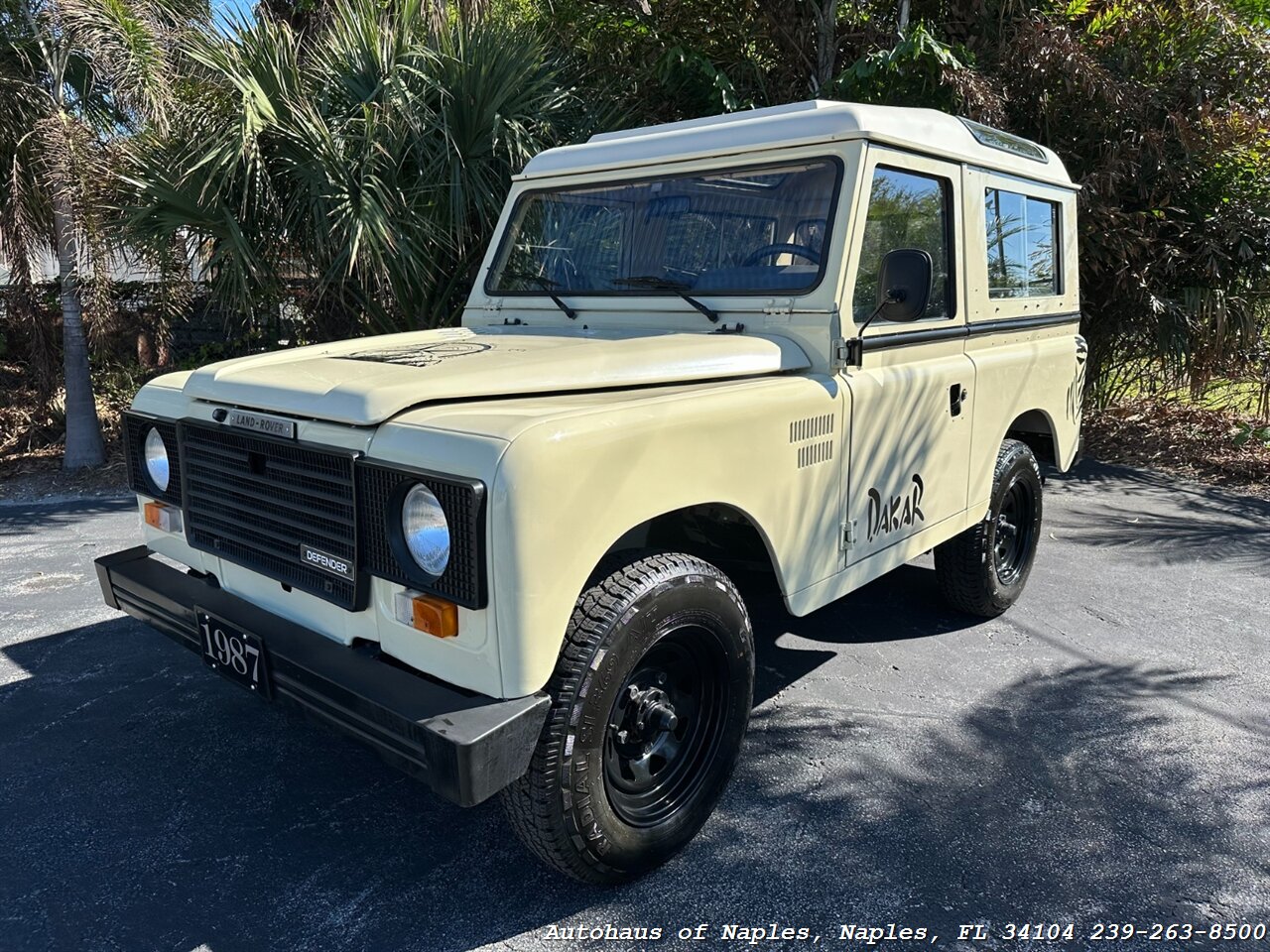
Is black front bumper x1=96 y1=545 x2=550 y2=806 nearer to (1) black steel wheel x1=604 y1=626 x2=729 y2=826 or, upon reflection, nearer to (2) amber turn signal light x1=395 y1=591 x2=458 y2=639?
(2) amber turn signal light x1=395 y1=591 x2=458 y2=639

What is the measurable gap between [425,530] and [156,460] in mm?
1455

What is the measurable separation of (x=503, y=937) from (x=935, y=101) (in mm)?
6955

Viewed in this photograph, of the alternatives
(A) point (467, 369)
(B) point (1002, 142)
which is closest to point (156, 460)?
(A) point (467, 369)

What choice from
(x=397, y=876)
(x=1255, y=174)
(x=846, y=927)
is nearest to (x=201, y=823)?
(x=397, y=876)

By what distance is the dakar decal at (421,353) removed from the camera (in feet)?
9.73

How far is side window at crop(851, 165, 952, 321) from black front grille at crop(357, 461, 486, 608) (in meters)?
1.73

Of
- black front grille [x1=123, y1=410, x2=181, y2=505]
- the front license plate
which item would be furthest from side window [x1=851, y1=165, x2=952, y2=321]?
black front grille [x1=123, y1=410, x2=181, y2=505]

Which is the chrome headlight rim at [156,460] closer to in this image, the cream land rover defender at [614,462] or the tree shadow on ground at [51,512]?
the cream land rover defender at [614,462]

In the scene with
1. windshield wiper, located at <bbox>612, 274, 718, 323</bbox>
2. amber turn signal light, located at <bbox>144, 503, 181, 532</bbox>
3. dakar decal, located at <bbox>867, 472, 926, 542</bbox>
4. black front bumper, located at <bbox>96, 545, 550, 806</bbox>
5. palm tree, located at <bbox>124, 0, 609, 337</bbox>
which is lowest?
black front bumper, located at <bbox>96, 545, 550, 806</bbox>

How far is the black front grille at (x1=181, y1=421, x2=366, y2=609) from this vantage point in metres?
2.45

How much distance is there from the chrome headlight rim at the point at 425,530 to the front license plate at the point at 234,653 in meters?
0.60

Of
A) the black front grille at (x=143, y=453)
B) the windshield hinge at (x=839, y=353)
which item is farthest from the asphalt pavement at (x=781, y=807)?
the windshield hinge at (x=839, y=353)

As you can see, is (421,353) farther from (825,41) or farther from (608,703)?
(825,41)

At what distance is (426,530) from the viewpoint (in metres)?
2.26
